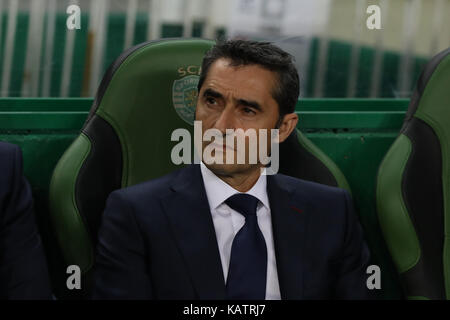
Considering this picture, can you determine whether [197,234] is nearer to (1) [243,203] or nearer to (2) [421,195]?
(1) [243,203]

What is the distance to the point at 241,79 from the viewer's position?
1334mm

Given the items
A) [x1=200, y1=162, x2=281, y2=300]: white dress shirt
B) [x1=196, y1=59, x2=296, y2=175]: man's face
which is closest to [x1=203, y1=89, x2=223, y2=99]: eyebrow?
[x1=196, y1=59, x2=296, y2=175]: man's face

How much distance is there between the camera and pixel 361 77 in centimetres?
361

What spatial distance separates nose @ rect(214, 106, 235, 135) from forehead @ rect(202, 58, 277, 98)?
1.3 inches

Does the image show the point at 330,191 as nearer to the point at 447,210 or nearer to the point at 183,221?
the point at 183,221

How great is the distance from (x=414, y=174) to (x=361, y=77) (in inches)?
75.3

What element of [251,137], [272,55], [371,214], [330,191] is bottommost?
[371,214]

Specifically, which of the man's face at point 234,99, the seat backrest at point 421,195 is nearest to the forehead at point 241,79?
the man's face at point 234,99

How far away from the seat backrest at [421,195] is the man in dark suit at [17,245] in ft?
2.56

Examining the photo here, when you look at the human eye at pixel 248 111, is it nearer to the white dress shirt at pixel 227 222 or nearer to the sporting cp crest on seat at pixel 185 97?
the white dress shirt at pixel 227 222

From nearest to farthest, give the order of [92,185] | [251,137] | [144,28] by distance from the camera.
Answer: [251,137] < [92,185] < [144,28]

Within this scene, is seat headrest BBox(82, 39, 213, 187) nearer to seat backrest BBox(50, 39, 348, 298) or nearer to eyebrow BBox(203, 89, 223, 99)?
seat backrest BBox(50, 39, 348, 298)

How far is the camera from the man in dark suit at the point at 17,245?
1.39 meters

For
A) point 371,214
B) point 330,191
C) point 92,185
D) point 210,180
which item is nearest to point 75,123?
point 92,185
